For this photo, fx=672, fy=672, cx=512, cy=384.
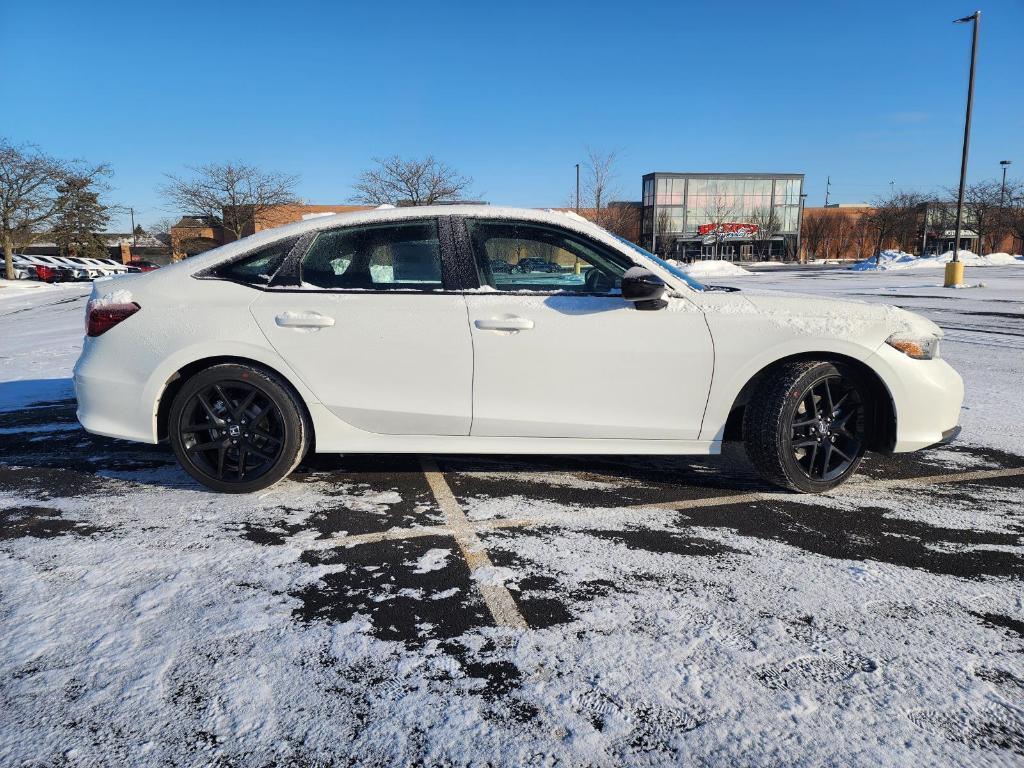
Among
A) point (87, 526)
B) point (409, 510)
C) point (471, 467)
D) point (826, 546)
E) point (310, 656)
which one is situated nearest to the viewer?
point (310, 656)

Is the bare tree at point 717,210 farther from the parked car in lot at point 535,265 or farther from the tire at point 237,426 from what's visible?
the tire at point 237,426

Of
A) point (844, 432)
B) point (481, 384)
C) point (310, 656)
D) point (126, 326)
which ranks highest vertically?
point (126, 326)

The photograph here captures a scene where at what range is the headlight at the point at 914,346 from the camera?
359cm

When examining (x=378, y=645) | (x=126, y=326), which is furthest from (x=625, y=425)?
(x=126, y=326)

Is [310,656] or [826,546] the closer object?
[310,656]

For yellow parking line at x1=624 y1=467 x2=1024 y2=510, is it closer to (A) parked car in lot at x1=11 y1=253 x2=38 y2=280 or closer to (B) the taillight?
(B) the taillight

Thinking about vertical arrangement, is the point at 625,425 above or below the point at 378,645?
above

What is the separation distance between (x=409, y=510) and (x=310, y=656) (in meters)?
1.33

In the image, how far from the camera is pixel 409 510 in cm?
346

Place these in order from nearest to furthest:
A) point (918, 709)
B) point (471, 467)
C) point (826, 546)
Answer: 1. point (918, 709)
2. point (826, 546)
3. point (471, 467)

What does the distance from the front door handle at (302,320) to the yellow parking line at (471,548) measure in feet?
3.59

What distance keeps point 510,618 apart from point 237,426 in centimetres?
199

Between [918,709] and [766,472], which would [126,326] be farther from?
[918,709]

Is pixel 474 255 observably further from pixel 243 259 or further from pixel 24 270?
pixel 24 270
